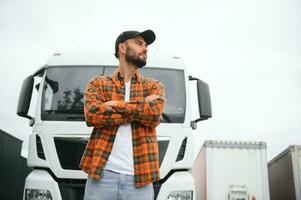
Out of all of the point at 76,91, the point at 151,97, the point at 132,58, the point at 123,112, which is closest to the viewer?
the point at 123,112

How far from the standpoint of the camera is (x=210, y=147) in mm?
7324

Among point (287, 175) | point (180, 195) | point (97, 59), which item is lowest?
point (180, 195)

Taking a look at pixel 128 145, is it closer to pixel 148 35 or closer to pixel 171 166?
pixel 148 35

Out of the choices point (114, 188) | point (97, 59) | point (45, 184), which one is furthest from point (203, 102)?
point (114, 188)

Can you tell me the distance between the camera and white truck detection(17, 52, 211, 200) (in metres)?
3.96

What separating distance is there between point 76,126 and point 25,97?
0.97 m

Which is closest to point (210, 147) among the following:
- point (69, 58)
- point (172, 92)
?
point (172, 92)

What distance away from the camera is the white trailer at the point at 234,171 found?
688 centimetres

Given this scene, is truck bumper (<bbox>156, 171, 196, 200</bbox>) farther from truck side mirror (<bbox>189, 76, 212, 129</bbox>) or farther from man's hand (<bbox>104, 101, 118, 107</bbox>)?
man's hand (<bbox>104, 101, 118, 107</bbox>)

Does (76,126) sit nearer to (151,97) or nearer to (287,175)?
(151,97)

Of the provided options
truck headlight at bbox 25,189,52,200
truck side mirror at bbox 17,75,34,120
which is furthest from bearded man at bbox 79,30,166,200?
truck side mirror at bbox 17,75,34,120

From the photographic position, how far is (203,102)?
14.8ft

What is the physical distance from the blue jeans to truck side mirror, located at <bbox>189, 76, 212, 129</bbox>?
242 centimetres

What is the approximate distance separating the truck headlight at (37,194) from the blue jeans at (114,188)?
1.97 metres
